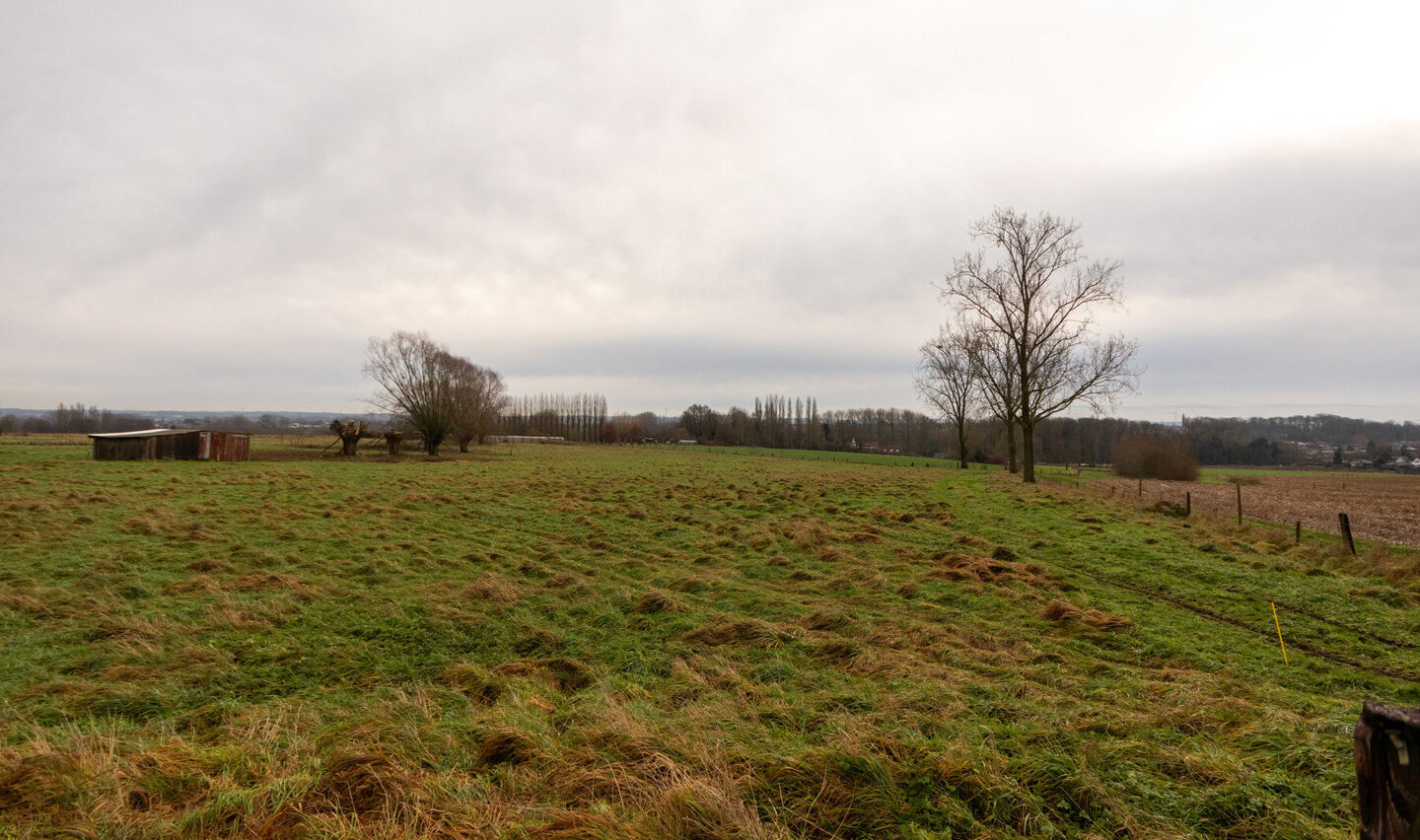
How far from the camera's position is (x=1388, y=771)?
1712 millimetres

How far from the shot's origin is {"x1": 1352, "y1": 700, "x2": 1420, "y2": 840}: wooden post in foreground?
1.65 meters

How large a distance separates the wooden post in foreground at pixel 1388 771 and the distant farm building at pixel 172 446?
137ft

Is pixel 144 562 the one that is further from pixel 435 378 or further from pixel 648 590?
pixel 435 378

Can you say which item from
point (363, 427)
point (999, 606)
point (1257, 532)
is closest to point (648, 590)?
point (999, 606)

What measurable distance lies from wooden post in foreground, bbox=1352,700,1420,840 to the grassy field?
148 cm

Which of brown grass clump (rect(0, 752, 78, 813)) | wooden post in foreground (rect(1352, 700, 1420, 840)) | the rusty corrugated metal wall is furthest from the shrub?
the rusty corrugated metal wall

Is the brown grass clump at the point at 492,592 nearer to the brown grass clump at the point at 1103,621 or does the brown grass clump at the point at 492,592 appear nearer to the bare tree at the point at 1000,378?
the brown grass clump at the point at 1103,621

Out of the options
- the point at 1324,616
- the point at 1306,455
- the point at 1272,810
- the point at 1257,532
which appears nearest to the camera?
the point at 1272,810

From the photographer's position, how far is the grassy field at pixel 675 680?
10.6ft

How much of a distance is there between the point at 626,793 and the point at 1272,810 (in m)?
3.25

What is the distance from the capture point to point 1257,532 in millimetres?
15273

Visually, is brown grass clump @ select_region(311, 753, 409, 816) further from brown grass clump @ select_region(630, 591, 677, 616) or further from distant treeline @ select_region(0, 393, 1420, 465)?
distant treeline @ select_region(0, 393, 1420, 465)

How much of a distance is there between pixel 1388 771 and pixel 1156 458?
71941mm

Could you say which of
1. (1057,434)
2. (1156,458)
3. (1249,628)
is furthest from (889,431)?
(1249,628)
